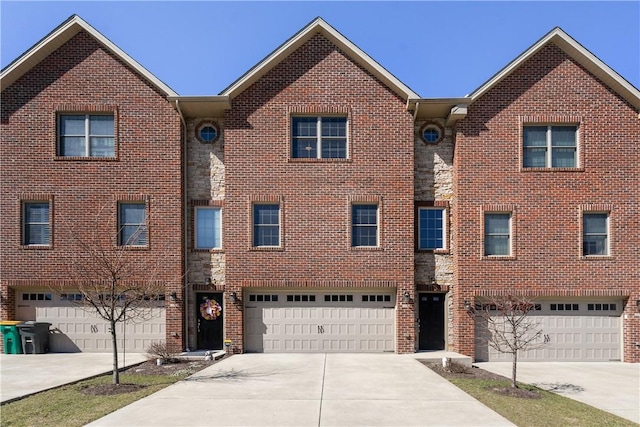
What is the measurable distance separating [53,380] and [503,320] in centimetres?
1321

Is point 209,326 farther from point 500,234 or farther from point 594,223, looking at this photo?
point 594,223

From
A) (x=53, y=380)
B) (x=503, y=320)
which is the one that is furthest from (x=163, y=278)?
(x=503, y=320)

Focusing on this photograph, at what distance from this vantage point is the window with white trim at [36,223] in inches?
545

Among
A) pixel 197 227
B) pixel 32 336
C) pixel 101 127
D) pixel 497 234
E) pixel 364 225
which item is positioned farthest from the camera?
pixel 197 227

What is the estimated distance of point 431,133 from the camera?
14477 millimetres

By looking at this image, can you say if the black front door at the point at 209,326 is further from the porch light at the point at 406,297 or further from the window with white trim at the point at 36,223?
the porch light at the point at 406,297

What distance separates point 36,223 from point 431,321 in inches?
545

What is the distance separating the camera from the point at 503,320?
1370 cm

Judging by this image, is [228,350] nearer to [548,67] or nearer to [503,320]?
[503,320]

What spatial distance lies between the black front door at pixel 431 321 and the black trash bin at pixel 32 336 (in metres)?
12.6

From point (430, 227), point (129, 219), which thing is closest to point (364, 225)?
point (430, 227)

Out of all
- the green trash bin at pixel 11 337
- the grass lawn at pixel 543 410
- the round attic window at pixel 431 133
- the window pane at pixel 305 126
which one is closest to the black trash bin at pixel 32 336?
the green trash bin at pixel 11 337

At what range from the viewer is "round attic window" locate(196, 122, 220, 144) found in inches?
567

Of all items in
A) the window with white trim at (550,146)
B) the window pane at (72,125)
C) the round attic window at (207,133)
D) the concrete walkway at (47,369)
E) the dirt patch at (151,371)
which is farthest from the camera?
the round attic window at (207,133)
